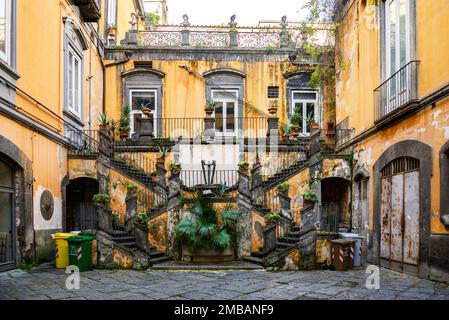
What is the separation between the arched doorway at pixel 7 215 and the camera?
8836 mm

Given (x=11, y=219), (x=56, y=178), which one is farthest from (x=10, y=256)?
(x=56, y=178)

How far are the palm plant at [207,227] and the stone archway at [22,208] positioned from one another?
374cm

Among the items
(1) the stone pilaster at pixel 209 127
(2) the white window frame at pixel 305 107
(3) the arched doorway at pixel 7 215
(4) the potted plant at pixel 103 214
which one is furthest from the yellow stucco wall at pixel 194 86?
(3) the arched doorway at pixel 7 215

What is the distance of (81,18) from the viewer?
13.7 m

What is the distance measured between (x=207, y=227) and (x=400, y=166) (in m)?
5.32

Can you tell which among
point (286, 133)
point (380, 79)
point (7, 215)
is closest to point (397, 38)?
point (380, 79)

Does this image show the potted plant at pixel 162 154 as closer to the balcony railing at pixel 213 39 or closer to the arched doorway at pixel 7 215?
the arched doorway at pixel 7 215

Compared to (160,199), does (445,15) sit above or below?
above

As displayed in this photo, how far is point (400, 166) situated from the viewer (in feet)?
31.6

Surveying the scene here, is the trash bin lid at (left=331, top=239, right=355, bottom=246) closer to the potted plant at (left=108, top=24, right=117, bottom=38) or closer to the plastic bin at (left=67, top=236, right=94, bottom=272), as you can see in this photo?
the plastic bin at (left=67, top=236, right=94, bottom=272)

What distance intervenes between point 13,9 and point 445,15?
9.65m

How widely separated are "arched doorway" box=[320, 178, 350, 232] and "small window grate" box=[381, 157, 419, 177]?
3.15m

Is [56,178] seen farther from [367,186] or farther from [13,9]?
[367,186]

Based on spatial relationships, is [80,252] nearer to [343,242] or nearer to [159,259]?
[159,259]
